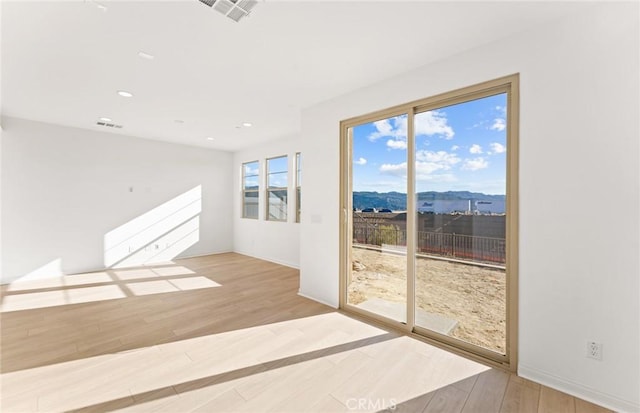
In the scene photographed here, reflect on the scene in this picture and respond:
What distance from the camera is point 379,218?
3.22 m

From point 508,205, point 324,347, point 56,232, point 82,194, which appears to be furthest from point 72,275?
point 508,205

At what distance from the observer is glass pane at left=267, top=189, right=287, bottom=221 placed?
19.7 ft

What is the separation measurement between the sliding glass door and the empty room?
0.8 inches

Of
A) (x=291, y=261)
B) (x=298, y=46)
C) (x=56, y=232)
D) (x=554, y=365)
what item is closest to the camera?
(x=554, y=365)

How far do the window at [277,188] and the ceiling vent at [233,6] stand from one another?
396 cm

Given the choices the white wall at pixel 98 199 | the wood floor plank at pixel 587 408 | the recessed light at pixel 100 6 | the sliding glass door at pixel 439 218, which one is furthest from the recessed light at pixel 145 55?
the wood floor plank at pixel 587 408

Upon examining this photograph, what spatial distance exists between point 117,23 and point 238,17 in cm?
98

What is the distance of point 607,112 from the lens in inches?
71.3

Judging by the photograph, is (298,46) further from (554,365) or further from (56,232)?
(56,232)

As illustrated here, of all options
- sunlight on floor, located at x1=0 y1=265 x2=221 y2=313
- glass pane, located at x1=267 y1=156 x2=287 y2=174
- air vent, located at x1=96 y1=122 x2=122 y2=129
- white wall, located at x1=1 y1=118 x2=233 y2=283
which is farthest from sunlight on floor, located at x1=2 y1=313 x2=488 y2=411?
air vent, located at x1=96 y1=122 x2=122 y2=129

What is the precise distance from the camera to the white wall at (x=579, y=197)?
1.75 m

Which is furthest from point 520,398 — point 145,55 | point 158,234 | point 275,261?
point 158,234

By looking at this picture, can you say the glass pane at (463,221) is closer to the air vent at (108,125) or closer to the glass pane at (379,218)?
the glass pane at (379,218)

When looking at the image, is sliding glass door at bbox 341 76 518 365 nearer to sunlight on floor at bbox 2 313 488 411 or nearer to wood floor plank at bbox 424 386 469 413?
sunlight on floor at bbox 2 313 488 411
